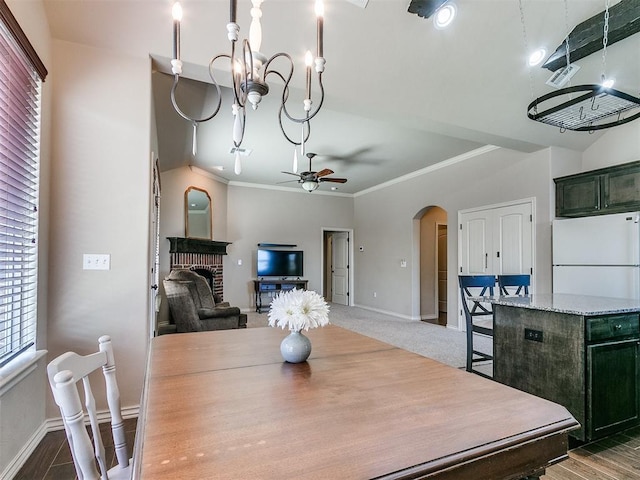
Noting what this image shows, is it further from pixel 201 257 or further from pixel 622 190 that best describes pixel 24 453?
pixel 622 190

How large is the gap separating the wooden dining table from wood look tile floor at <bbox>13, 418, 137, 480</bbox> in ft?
3.87

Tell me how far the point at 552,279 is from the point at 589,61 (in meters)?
2.45

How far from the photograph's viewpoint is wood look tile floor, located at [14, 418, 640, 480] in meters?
1.88

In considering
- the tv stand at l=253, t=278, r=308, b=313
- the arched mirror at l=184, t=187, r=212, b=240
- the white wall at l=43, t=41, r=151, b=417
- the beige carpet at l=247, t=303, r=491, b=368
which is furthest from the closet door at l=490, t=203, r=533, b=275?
the arched mirror at l=184, t=187, r=212, b=240

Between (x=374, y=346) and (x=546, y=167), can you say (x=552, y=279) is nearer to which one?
(x=546, y=167)

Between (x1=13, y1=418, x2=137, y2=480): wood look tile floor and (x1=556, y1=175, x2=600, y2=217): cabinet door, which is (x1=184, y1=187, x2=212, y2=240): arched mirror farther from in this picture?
(x1=556, y1=175, x2=600, y2=217): cabinet door

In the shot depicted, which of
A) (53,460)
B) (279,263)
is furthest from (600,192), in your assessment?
(279,263)

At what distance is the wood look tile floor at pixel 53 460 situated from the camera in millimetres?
1838

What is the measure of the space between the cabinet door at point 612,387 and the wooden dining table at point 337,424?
1.56 m

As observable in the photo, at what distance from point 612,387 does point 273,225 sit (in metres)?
6.74

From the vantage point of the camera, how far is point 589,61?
340 centimetres

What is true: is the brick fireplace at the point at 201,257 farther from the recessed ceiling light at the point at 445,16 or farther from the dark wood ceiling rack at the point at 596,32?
the dark wood ceiling rack at the point at 596,32

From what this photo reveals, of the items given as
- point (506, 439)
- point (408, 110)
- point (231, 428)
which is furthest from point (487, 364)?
point (231, 428)

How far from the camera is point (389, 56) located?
9.71ft
